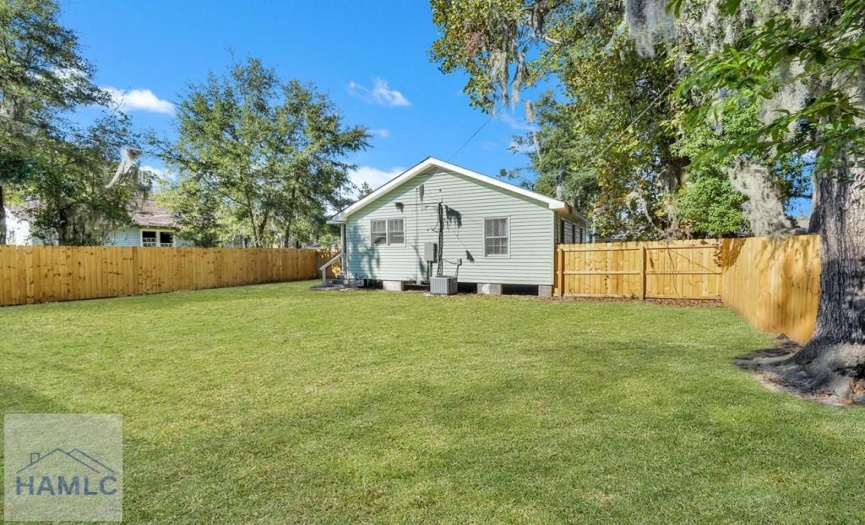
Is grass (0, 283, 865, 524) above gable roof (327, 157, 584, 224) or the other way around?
the other way around

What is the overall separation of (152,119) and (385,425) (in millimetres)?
20271

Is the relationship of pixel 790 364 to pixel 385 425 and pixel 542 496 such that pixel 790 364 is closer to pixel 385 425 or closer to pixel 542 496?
pixel 542 496

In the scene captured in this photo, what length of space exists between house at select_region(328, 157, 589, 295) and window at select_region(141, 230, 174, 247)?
13.6 metres

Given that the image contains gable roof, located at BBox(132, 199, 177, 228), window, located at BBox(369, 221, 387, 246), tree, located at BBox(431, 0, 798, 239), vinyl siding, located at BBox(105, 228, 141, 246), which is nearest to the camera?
tree, located at BBox(431, 0, 798, 239)

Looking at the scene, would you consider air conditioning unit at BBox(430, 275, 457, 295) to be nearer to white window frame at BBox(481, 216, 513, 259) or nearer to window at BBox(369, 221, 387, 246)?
white window frame at BBox(481, 216, 513, 259)

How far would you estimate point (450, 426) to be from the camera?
2850mm

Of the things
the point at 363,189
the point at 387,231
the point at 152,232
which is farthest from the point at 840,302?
the point at 152,232

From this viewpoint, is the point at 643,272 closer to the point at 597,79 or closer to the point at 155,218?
the point at 597,79

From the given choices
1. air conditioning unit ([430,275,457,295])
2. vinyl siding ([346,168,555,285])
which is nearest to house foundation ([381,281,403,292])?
vinyl siding ([346,168,555,285])

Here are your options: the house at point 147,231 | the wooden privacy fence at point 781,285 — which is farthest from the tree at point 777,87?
the house at point 147,231

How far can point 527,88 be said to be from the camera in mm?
7555

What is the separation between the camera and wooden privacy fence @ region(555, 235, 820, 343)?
16.7 feet

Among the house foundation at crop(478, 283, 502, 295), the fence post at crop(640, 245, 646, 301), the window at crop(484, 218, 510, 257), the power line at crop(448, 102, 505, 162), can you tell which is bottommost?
the house foundation at crop(478, 283, 502, 295)

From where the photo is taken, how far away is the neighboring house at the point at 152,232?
67.5 ft
